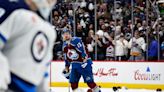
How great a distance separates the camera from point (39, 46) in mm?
2363

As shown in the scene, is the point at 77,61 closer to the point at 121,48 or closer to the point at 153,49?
the point at 121,48

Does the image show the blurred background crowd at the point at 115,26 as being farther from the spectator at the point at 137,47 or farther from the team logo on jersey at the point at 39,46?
the team logo on jersey at the point at 39,46

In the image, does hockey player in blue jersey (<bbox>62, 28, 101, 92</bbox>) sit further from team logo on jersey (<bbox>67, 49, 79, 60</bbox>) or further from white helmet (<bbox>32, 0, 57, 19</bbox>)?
white helmet (<bbox>32, 0, 57, 19</bbox>)

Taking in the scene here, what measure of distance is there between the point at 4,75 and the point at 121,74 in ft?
34.4

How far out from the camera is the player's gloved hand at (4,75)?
2168mm

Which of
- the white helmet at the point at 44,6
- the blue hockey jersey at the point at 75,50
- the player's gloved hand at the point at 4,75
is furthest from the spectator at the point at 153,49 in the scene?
the player's gloved hand at the point at 4,75

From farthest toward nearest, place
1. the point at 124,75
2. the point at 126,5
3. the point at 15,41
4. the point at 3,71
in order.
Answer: the point at 126,5 → the point at 124,75 → the point at 15,41 → the point at 3,71

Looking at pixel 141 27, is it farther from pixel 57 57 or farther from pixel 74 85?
pixel 74 85

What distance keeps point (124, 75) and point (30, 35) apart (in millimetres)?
10333

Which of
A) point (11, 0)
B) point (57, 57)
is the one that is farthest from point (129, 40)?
point (11, 0)

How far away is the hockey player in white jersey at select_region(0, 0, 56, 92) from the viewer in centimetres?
229

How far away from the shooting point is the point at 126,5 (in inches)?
529

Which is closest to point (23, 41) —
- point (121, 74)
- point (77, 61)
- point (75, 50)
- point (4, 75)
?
point (4, 75)

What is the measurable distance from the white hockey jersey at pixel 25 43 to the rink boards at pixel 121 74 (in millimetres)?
10049
